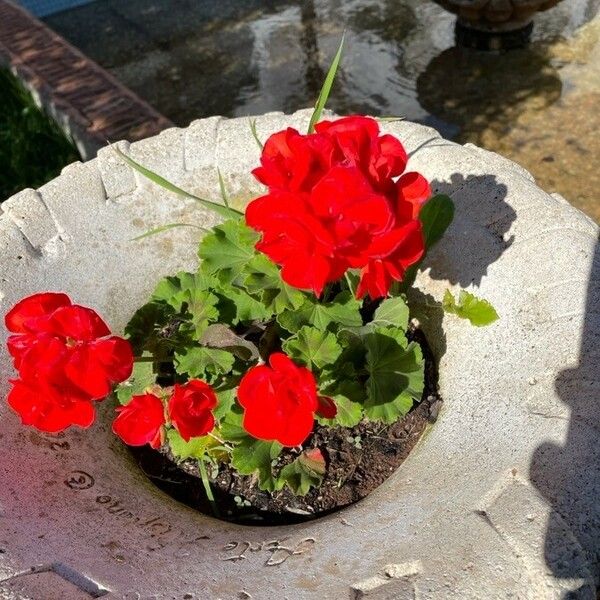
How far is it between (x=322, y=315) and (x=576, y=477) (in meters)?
0.53

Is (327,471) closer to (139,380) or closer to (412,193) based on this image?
(139,380)

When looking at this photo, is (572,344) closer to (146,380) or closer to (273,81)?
(146,380)

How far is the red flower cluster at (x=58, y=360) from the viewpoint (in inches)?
42.9

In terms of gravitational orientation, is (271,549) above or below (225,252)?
below

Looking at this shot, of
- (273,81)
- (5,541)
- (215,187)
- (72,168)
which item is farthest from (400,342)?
(273,81)

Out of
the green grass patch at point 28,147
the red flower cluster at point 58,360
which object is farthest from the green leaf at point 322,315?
the green grass patch at point 28,147

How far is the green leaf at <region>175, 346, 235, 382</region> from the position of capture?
137 centimetres

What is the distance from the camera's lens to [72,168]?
1.67 meters

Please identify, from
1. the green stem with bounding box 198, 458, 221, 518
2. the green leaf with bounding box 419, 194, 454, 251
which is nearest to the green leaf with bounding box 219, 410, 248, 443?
the green stem with bounding box 198, 458, 221, 518

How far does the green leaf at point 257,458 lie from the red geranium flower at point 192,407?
11cm

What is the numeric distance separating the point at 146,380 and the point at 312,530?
0.44m

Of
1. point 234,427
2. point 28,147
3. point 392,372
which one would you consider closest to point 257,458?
point 234,427

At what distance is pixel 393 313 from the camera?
1.42 m

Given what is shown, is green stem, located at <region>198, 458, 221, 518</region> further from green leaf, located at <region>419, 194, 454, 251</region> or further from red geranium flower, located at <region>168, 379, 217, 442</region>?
green leaf, located at <region>419, 194, 454, 251</region>
